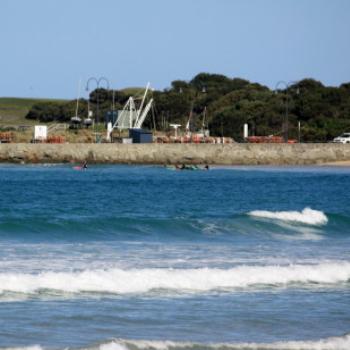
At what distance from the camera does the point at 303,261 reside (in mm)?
23906

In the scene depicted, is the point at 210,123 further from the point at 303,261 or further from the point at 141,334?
the point at 141,334

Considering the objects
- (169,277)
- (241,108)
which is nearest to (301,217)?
(169,277)

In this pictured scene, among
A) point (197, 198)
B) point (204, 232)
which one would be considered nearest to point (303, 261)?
point (204, 232)

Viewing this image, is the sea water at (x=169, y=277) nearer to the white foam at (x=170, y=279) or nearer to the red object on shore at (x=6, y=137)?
the white foam at (x=170, y=279)

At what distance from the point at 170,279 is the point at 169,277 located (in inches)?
5.1

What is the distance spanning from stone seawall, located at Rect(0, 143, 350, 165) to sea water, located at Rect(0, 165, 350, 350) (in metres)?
52.6

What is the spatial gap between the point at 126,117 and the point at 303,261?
320 ft

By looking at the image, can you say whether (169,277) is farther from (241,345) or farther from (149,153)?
(149,153)

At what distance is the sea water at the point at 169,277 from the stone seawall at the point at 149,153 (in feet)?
173

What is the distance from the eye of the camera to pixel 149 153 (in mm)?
96000

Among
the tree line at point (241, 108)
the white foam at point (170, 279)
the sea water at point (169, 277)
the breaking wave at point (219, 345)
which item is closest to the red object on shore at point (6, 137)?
the tree line at point (241, 108)

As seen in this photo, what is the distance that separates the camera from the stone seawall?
9531 cm

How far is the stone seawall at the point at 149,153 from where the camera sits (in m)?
95.3

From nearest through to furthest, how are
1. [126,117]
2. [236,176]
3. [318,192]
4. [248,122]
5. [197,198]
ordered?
1. [197,198]
2. [318,192]
3. [236,176]
4. [126,117]
5. [248,122]
